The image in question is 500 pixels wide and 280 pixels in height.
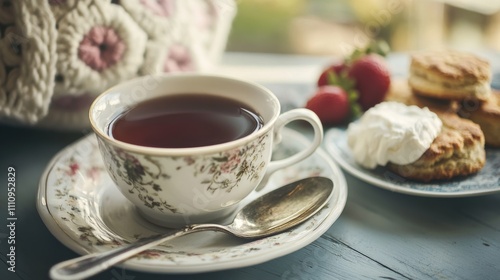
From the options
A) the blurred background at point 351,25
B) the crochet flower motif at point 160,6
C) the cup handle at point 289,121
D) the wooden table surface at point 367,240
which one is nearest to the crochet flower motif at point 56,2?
the crochet flower motif at point 160,6

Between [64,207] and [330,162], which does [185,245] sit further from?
[330,162]

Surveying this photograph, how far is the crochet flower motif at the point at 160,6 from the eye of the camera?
0.90 meters

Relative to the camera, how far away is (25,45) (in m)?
0.81

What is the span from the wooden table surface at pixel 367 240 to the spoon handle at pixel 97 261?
0.20ft

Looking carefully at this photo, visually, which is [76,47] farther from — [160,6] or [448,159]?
[448,159]

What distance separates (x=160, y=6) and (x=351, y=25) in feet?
4.28

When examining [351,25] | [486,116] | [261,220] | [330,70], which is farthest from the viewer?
[351,25]

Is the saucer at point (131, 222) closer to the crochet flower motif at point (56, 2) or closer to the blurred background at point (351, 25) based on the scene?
the crochet flower motif at point (56, 2)

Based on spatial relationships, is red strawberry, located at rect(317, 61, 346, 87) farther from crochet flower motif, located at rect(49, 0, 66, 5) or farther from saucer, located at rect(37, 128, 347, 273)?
crochet flower motif, located at rect(49, 0, 66, 5)

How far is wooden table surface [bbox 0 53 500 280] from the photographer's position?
69 cm

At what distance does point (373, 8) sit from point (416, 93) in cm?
97

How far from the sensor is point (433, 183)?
0.84 m

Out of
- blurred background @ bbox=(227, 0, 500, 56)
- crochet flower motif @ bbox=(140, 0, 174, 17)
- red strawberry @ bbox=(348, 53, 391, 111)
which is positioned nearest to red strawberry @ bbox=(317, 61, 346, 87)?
red strawberry @ bbox=(348, 53, 391, 111)

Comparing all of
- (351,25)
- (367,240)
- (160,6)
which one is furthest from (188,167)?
(351,25)
